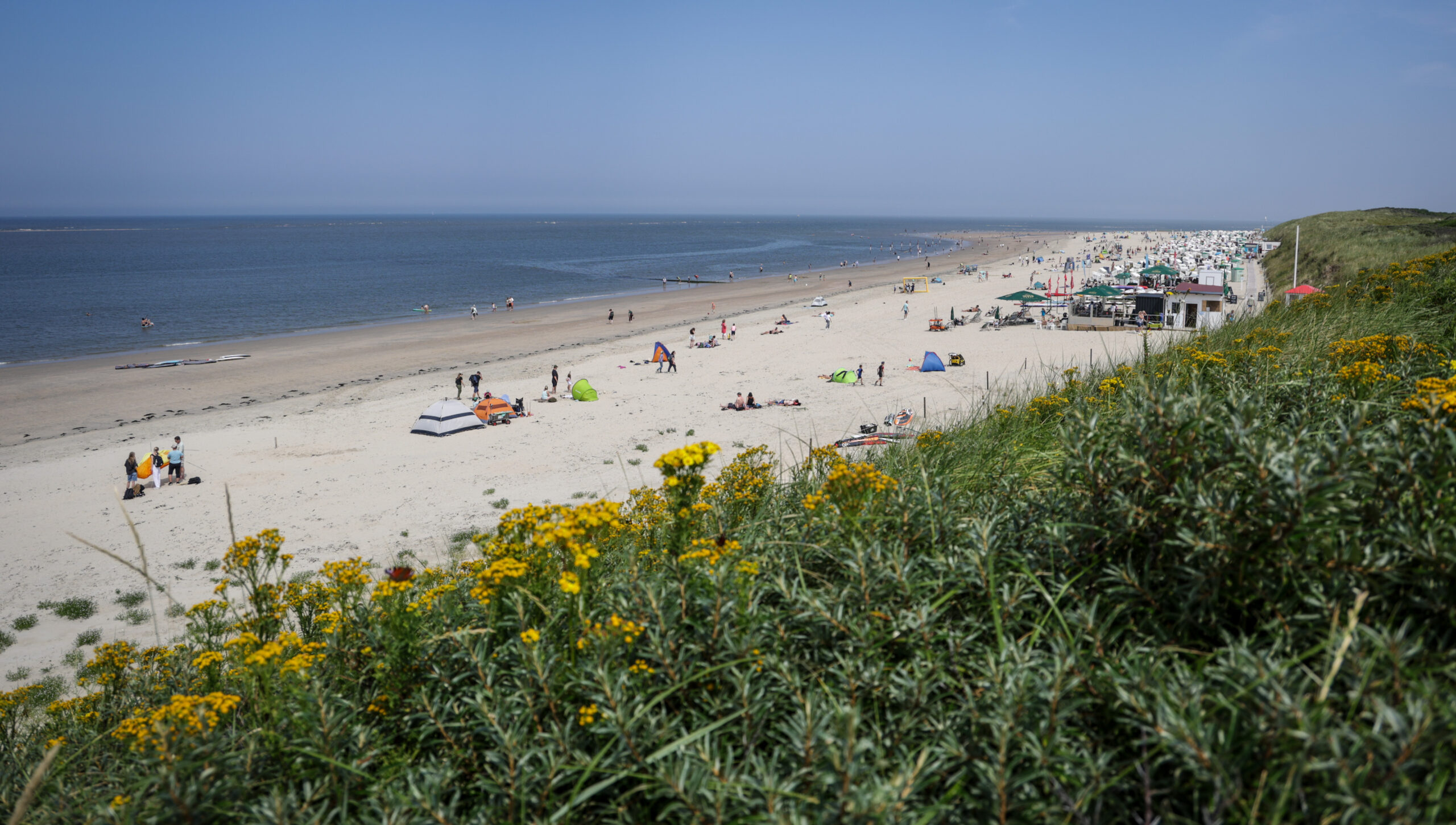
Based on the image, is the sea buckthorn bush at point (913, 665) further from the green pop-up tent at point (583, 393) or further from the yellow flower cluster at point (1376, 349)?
the green pop-up tent at point (583, 393)

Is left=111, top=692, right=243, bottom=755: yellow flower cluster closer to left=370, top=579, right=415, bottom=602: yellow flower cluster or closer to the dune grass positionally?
left=370, top=579, right=415, bottom=602: yellow flower cluster

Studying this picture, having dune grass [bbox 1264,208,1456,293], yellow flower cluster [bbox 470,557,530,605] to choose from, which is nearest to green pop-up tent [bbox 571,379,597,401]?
dune grass [bbox 1264,208,1456,293]

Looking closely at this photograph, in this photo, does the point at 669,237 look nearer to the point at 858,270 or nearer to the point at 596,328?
the point at 858,270

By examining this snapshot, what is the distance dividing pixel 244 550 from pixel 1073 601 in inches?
113

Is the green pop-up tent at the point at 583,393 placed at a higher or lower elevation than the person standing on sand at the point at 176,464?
higher

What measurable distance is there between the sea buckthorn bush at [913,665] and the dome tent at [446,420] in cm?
1762

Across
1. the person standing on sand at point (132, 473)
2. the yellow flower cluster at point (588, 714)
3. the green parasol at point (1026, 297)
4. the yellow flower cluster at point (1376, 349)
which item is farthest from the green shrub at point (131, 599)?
the green parasol at point (1026, 297)

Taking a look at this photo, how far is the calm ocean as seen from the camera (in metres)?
40.7

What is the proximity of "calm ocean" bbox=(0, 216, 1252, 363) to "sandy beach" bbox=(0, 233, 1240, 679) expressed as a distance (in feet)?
24.7

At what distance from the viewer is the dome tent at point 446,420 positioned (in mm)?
19922

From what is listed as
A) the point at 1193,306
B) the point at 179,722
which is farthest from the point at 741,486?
the point at 1193,306

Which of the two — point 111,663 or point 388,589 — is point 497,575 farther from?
point 111,663

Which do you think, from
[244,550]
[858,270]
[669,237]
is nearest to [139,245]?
[669,237]

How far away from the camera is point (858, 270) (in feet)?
245
